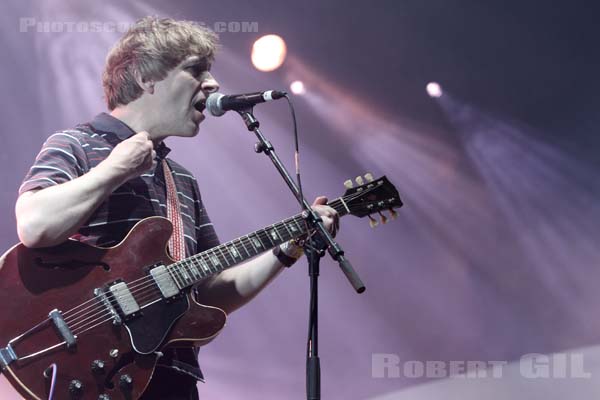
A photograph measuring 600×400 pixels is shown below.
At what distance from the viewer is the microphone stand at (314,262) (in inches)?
74.4

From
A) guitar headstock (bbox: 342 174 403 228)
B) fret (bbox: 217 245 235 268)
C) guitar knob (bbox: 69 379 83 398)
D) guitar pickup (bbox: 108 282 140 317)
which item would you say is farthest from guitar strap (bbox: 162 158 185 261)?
guitar headstock (bbox: 342 174 403 228)

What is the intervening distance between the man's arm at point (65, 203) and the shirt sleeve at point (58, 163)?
0.13ft

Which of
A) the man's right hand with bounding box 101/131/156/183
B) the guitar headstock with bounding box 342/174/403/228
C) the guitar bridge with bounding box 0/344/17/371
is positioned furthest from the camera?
the guitar headstock with bounding box 342/174/403/228

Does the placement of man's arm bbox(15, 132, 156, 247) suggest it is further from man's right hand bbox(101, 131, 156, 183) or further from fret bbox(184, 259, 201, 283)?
fret bbox(184, 259, 201, 283)

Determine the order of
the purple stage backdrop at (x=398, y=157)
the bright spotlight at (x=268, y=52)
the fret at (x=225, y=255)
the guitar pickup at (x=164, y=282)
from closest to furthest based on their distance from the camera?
the guitar pickup at (x=164, y=282) → the fret at (x=225, y=255) → the purple stage backdrop at (x=398, y=157) → the bright spotlight at (x=268, y=52)

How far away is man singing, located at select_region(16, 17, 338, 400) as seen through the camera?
1.87 m

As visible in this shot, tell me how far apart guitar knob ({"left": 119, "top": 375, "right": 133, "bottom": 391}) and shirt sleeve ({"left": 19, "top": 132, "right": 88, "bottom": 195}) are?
0.54m

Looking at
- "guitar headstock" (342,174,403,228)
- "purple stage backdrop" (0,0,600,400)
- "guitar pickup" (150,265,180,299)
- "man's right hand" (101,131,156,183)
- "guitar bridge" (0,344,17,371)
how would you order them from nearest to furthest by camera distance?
"guitar bridge" (0,344,17,371) < "man's right hand" (101,131,156,183) < "guitar pickup" (150,265,180,299) < "guitar headstock" (342,174,403,228) < "purple stage backdrop" (0,0,600,400)

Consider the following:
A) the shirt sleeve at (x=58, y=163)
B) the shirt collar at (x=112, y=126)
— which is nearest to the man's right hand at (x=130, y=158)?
the shirt sleeve at (x=58, y=163)

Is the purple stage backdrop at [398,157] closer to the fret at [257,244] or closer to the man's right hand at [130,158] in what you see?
the fret at [257,244]

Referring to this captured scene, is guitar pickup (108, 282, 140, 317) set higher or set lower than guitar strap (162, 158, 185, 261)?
lower

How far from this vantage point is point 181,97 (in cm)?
236

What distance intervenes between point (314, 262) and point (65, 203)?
0.68 metres

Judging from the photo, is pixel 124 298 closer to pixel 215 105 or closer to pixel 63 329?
pixel 63 329
